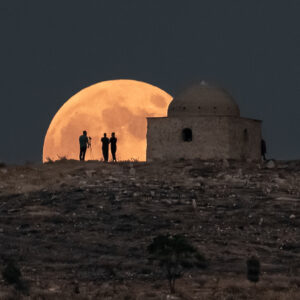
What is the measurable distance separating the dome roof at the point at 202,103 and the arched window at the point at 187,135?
28.2 inches

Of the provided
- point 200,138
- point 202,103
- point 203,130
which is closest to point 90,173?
point 200,138

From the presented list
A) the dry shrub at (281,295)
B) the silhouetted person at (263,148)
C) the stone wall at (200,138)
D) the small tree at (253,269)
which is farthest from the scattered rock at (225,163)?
the dry shrub at (281,295)

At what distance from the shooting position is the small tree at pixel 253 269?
24406mm

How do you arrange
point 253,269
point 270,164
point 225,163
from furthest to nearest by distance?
point 225,163, point 270,164, point 253,269

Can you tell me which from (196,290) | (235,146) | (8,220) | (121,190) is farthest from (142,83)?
(196,290)

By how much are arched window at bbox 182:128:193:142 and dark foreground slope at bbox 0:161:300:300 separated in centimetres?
354

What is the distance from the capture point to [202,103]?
44.2 meters

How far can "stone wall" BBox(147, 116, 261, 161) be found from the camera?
4331cm

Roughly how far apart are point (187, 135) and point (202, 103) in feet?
5.56

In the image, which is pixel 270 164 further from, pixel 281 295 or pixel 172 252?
pixel 281 295

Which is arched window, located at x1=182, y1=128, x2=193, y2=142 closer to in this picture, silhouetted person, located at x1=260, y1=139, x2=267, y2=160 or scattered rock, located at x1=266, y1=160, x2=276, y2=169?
silhouetted person, located at x1=260, y1=139, x2=267, y2=160

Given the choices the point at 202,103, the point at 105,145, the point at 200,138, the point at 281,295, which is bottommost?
the point at 281,295

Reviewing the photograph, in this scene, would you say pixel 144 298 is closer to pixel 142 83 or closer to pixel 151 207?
pixel 151 207

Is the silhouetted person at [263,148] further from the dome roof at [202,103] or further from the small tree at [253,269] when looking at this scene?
the small tree at [253,269]
